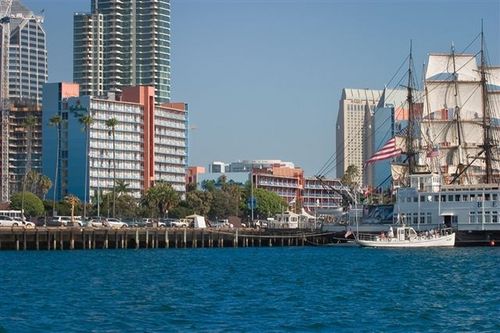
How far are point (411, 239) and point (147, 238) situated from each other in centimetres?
2839

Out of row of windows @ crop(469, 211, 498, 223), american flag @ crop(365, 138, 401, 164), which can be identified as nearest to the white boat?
row of windows @ crop(469, 211, 498, 223)

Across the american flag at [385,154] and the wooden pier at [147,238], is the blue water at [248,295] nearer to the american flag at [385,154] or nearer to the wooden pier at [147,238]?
the wooden pier at [147,238]

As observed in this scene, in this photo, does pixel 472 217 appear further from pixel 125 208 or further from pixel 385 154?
pixel 125 208

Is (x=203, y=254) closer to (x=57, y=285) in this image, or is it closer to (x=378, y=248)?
(x=378, y=248)

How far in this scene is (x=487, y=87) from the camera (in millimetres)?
164375

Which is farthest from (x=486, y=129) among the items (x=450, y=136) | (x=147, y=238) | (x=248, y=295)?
(x=248, y=295)

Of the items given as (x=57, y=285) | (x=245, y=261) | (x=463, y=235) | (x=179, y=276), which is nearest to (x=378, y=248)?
(x=463, y=235)

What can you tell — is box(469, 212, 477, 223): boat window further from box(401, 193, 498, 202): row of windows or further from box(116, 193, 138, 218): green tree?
box(116, 193, 138, 218): green tree

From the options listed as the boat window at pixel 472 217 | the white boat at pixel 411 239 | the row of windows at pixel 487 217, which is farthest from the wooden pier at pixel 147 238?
the row of windows at pixel 487 217

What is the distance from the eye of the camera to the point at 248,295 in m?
60.7

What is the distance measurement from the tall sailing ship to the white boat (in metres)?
7.77

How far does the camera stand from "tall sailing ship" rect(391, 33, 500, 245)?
139750 millimetres

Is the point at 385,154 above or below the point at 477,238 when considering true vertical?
above

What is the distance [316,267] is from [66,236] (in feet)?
128
